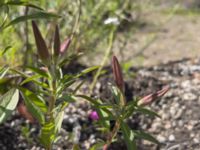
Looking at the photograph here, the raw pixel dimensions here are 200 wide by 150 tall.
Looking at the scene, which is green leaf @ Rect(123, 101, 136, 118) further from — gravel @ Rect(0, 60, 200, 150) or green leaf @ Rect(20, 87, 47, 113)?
gravel @ Rect(0, 60, 200, 150)

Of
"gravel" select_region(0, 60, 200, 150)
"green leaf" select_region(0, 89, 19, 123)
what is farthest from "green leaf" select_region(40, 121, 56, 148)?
"gravel" select_region(0, 60, 200, 150)

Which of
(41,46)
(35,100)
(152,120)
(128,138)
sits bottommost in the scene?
(152,120)

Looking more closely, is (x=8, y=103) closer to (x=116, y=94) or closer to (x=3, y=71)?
(x=3, y=71)

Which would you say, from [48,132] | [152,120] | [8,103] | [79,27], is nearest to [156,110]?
[152,120]

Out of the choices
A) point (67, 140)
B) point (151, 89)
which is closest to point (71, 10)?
point (151, 89)

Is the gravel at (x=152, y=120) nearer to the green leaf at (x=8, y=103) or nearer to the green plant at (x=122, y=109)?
the green plant at (x=122, y=109)

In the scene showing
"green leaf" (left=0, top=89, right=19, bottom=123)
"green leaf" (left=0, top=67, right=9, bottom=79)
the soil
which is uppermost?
"green leaf" (left=0, top=67, right=9, bottom=79)

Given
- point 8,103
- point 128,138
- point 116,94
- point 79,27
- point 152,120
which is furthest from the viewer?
point 79,27

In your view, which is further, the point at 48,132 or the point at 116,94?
the point at 116,94

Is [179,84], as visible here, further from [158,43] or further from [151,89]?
[158,43]

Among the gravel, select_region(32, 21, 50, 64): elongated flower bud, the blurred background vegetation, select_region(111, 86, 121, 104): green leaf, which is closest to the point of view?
select_region(32, 21, 50, 64): elongated flower bud
